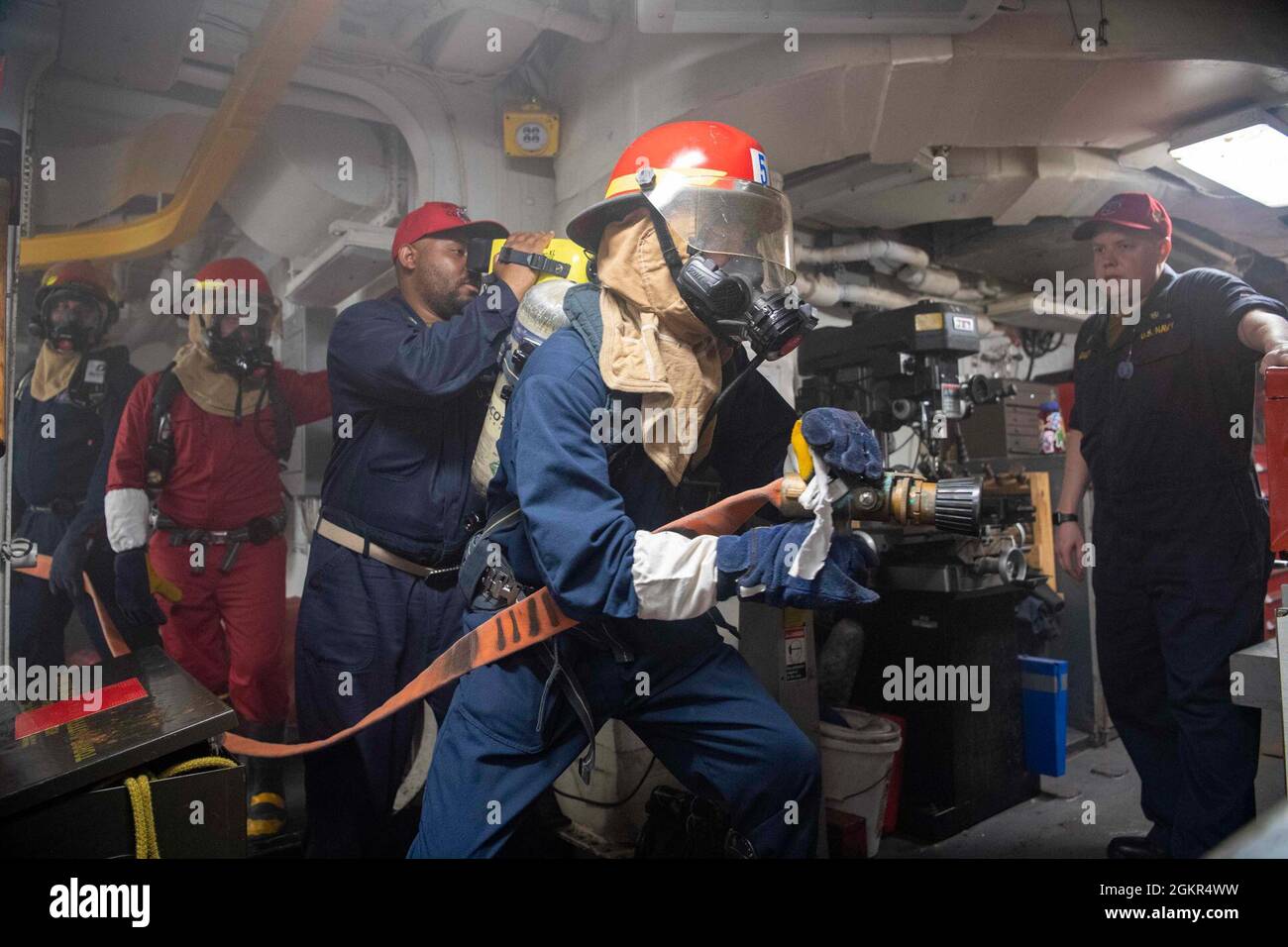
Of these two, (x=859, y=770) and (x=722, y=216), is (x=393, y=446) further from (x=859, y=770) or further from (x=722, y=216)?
(x=859, y=770)

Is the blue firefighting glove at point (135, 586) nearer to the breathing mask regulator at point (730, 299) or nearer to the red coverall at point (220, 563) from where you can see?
the red coverall at point (220, 563)

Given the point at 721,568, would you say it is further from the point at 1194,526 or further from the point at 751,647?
the point at 1194,526

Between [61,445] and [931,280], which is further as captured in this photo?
[931,280]

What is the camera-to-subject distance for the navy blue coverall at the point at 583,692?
4.38ft

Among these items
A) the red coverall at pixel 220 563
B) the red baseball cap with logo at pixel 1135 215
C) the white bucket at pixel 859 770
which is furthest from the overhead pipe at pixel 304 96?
the white bucket at pixel 859 770

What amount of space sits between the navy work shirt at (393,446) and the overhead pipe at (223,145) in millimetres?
802

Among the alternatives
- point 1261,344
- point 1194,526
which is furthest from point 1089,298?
point 1194,526

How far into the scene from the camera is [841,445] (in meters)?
1.21

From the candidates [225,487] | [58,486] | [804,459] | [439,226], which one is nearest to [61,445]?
[58,486]

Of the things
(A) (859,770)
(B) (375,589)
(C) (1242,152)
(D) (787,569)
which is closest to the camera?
(D) (787,569)

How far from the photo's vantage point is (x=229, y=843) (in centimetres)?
136

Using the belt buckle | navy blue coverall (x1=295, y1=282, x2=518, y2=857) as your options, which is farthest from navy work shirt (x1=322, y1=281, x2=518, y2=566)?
the belt buckle

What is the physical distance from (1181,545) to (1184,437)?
311mm
